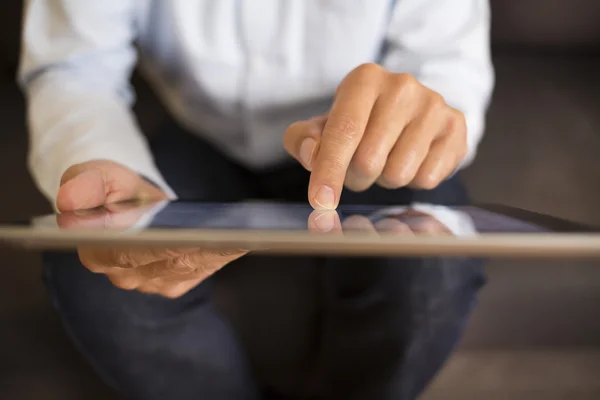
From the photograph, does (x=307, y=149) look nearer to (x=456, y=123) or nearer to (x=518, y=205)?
(x=456, y=123)

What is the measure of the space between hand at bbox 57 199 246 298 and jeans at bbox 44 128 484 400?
59mm

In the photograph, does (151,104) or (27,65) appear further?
(151,104)

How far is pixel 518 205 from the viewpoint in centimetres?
43

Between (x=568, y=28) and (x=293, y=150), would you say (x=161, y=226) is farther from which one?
(x=568, y=28)

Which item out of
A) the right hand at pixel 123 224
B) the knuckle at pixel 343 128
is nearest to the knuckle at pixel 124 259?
the right hand at pixel 123 224

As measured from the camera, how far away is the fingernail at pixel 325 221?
165 mm

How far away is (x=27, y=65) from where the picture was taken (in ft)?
1.12

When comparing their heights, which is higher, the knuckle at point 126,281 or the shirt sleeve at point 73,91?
the shirt sleeve at point 73,91

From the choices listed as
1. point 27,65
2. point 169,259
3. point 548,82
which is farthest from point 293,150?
point 548,82

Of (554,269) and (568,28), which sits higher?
(568,28)

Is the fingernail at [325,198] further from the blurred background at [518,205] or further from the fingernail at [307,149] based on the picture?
the blurred background at [518,205]

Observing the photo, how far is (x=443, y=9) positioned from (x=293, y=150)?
0.14m

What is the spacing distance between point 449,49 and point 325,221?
192mm

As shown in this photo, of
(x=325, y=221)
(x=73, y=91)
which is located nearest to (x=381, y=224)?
(x=325, y=221)
